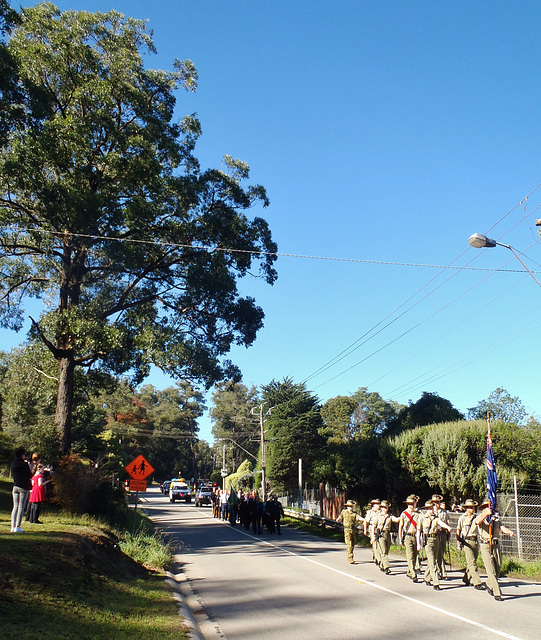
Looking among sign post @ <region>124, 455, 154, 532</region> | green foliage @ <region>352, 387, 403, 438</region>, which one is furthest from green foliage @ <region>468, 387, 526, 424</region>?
sign post @ <region>124, 455, 154, 532</region>

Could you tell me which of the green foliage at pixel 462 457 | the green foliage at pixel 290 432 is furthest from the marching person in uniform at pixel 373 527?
the green foliage at pixel 290 432

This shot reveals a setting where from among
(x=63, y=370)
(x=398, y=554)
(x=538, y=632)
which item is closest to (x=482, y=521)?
(x=538, y=632)

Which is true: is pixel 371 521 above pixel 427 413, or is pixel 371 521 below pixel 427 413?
below

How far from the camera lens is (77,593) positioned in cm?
764

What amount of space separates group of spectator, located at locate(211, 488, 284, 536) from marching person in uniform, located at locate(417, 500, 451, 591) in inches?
519

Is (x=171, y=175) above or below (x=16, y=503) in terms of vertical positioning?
above

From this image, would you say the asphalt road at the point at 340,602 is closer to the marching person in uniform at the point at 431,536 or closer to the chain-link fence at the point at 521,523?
the marching person in uniform at the point at 431,536

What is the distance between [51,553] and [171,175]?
57.3 feet

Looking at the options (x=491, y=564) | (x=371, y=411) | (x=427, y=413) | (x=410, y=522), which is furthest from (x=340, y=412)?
(x=491, y=564)

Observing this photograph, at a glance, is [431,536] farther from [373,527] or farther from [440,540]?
[373,527]

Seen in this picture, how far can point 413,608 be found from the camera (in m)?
9.17

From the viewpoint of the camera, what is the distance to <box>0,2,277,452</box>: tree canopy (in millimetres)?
19781

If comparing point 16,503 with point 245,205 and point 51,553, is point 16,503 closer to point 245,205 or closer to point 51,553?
point 51,553

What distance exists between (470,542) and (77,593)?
767 centimetres
